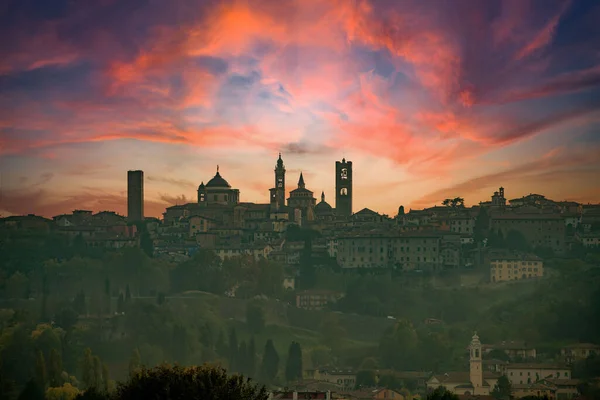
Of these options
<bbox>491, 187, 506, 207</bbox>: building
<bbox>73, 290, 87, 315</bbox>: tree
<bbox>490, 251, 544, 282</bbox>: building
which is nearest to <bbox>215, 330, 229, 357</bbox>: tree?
<bbox>73, 290, 87, 315</bbox>: tree

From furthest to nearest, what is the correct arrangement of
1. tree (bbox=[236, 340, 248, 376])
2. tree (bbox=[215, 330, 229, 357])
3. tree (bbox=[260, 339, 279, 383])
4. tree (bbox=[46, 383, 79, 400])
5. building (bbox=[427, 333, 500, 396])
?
tree (bbox=[215, 330, 229, 357])
tree (bbox=[236, 340, 248, 376])
tree (bbox=[260, 339, 279, 383])
building (bbox=[427, 333, 500, 396])
tree (bbox=[46, 383, 79, 400])

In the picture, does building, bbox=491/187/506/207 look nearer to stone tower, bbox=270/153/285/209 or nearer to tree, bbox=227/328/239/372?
stone tower, bbox=270/153/285/209

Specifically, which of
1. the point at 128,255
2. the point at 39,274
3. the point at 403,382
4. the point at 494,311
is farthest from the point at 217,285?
the point at 403,382

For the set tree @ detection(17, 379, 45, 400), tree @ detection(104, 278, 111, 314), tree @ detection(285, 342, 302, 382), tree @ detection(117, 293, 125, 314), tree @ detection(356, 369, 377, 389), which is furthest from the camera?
tree @ detection(104, 278, 111, 314)

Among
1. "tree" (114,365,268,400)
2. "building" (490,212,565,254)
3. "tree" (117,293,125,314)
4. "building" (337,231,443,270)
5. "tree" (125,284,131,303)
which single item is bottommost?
"tree" (114,365,268,400)

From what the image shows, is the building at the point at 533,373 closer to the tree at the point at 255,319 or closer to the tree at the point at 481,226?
the tree at the point at 255,319

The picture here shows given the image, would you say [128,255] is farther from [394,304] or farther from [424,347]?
[424,347]
